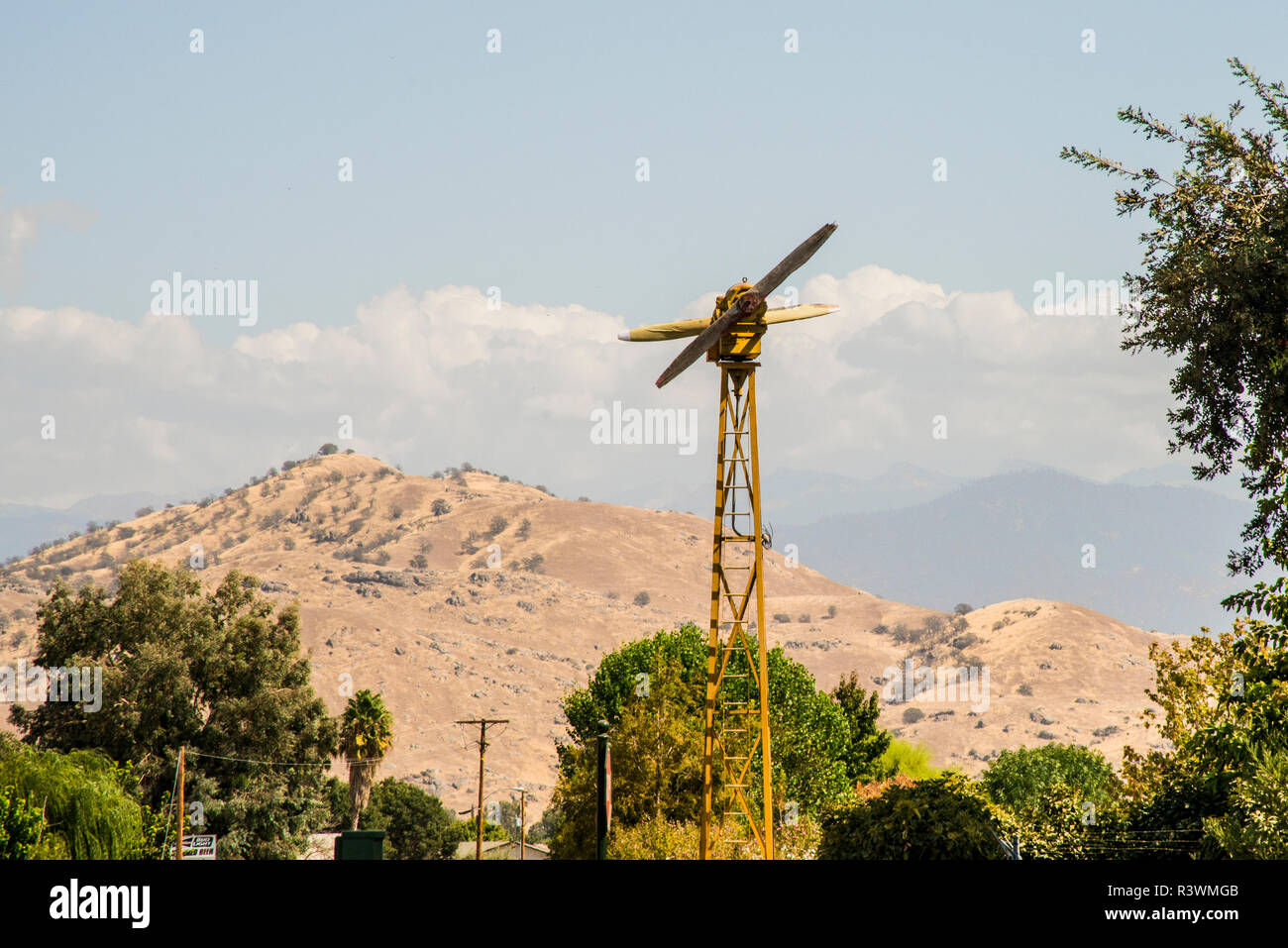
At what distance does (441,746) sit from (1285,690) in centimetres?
16538

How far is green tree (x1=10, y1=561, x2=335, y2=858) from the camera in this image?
210 ft

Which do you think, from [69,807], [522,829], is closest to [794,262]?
[69,807]

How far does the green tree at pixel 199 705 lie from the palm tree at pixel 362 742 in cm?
1377

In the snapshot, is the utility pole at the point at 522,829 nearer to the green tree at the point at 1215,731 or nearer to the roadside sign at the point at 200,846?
→ the roadside sign at the point at 200,846

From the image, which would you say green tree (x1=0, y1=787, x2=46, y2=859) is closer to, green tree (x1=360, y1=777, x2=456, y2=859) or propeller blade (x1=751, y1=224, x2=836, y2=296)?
propeller blade (x1=751, y1=224, x2=836, y2=296)

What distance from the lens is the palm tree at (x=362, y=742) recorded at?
3282 inches

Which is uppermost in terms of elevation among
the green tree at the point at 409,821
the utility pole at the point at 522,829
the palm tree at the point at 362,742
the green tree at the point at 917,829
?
the green tree at the point at 917,829

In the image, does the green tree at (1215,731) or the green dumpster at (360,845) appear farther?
the green tree at (1215,731)

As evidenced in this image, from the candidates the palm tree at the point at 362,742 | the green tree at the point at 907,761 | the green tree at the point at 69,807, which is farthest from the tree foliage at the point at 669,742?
the green tree at the point at 69,807

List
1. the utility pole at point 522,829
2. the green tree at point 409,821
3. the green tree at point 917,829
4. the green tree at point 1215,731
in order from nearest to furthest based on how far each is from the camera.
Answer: the green tree at point 1215,731 → the green tree at point 917,829 → the utility pole at point 522,829 → the green tree at point 409,821

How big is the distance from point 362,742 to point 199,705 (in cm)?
1727

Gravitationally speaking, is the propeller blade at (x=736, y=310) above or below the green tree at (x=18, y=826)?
above

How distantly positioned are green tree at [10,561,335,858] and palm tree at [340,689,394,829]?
45.2 ft

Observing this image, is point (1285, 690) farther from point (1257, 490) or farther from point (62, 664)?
point (62, 664)
